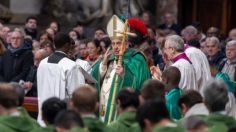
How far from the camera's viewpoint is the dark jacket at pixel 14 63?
65.0ft

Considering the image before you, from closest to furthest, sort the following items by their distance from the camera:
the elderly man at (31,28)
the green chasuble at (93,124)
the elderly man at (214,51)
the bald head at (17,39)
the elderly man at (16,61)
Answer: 1. the green chasuble at (93,124)
2. the elderly man at (16,61)
3. the bald head at (17,39)
4. the elderly man at (214,51)
5. the elderly man at (31,28)

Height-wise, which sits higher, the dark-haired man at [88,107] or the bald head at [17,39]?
the bald head at [17,39]

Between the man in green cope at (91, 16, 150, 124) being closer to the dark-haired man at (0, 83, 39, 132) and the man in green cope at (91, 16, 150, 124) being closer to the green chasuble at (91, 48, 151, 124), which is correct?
the green chasuble at (91, 48, 151, 124)

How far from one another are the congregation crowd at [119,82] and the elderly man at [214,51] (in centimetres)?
2

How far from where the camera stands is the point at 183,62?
17.1 m

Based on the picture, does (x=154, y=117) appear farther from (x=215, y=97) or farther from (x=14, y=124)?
(x=14, y=124)

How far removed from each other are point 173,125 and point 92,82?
5191mm

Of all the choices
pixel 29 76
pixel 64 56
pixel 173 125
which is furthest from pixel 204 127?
pixel 29 76

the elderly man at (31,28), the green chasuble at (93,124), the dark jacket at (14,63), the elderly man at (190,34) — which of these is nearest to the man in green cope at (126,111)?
the green chasuble at (93,124)

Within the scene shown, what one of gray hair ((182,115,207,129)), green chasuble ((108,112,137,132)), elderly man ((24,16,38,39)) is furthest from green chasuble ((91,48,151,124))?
elderly man ((24,16,38,39))

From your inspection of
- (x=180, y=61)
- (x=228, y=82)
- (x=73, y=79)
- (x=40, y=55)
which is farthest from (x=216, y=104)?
(x=40, y=55)

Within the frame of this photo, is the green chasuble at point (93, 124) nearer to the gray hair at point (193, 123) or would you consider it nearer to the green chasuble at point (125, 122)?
the green chasuble at point (125, 122)

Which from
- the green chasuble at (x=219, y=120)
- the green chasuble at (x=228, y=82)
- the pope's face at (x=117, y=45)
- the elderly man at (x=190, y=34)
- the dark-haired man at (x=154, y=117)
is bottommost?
the green chasuble at (x=228, y=82)

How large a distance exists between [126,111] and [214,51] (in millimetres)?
8455
